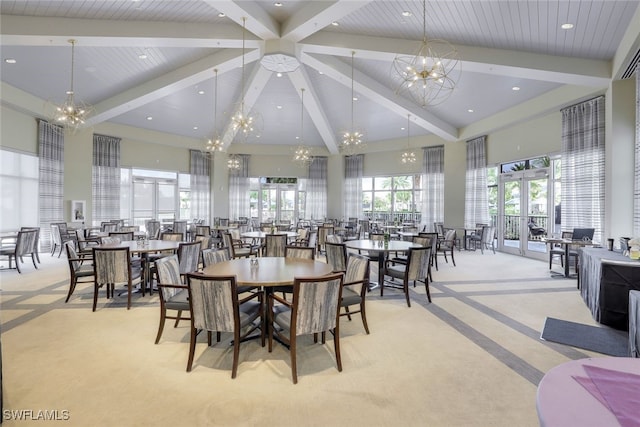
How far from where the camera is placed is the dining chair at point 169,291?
11.0 feet

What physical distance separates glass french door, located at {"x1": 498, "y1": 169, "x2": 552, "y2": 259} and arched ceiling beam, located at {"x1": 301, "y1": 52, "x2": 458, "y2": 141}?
2.41 m

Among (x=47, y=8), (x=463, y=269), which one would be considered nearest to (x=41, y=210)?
(x=47, y=8)

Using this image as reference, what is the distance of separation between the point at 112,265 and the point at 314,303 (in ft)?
10.4

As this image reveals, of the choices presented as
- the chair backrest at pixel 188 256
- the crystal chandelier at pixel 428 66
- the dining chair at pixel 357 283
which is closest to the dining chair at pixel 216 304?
the dining chair at pixel 357 283

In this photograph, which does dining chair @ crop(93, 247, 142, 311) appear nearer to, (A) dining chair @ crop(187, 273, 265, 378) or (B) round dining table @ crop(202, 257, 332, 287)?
(B) round dining table @ crop(202, 257, 332, 287)

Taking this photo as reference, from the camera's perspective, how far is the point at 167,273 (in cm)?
361

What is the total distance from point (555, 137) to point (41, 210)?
13.4 meters

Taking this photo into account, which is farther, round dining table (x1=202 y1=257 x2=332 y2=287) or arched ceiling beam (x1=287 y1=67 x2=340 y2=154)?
arched ceiling beam (x1=287 y1=67 x2=340 y2=154)

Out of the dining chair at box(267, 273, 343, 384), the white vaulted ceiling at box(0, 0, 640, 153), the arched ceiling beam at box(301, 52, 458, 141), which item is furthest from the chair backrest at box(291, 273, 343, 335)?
the arched ceiling beam at box(301, 52, 458, 141)

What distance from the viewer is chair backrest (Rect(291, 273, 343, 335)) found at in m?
2.74

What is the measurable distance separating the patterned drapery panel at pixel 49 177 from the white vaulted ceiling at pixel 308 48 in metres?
0.72

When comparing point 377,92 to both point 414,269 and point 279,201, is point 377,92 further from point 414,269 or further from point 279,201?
point 279,201

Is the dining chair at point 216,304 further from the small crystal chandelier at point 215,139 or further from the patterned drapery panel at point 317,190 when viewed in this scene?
the patterned drapery panel at point 317,190

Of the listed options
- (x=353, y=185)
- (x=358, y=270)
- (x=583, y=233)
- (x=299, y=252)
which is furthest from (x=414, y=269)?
(x=353, y=185)
